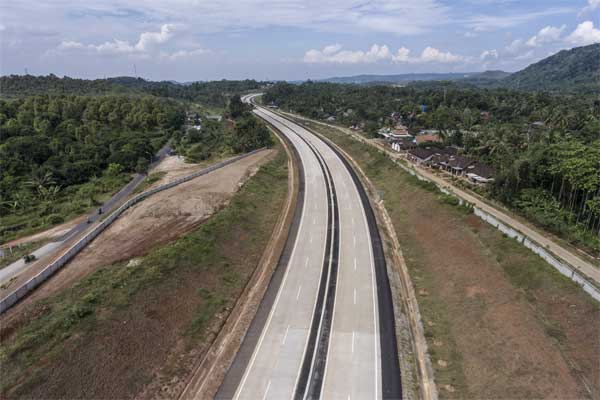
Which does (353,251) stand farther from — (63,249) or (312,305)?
(63,249)

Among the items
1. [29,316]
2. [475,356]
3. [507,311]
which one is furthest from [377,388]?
[29,316]

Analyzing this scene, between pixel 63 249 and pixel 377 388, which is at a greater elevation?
pixel 63 249

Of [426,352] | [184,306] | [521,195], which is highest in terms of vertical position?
[521,195]

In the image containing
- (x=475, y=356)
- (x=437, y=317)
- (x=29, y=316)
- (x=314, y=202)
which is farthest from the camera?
(x=314, y=202)

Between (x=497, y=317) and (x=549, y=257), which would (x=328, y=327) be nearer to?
(x=497, y=317)

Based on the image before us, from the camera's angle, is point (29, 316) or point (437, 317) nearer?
point (29, 316)

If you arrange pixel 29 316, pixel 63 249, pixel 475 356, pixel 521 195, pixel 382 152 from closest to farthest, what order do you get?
pixel 475 356
pixel 29 316
pixel 63 249
pixel 521 195
pixel 382 152
